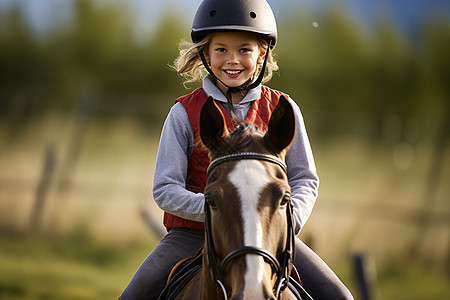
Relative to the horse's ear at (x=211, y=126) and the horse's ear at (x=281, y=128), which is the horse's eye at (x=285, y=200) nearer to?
the horse's ear at (x=281, y=128)

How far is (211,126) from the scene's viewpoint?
289cm

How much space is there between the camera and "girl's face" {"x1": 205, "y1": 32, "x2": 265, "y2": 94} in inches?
143

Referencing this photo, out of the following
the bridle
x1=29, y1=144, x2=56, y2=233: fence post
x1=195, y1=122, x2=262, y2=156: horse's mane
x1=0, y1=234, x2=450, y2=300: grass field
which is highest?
x1=195, y1=122, x2=262, y2=156: horse's mane

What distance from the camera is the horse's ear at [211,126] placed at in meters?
2.87

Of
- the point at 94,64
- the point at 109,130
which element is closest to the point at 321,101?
the point at 94,64

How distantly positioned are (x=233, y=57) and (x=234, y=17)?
0.22m

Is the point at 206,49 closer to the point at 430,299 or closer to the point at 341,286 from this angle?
the point at 341,286

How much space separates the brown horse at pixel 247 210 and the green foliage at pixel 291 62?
25.2 metres

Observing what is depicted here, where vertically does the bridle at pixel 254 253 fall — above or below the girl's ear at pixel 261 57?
below

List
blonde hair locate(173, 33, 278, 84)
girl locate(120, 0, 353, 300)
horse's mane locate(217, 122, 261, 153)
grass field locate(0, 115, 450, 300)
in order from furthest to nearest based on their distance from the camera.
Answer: grass field locate(0, 115, 450, 300)
blonde hair locate(173, 33, 278, 84)
girl locate(120, 0, 353, 300)
horse's mane locate(217, 122, 261, 153)

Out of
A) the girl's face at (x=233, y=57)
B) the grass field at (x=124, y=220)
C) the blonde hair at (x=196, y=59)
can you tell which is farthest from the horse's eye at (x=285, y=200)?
the grass field at (x=124, y=220)

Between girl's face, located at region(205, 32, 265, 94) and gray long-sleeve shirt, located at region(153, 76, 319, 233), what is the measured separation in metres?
0.10

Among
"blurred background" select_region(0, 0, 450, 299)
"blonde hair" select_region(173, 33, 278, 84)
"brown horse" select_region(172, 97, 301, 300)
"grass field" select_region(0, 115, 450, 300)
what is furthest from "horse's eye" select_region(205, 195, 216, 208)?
"grass field" select_region(0, 115, 450, 300)

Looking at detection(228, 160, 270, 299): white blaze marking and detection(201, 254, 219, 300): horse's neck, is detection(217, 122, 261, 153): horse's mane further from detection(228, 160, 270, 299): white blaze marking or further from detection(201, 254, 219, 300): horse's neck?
detection(201, 254, 219, 300): horse's neck
